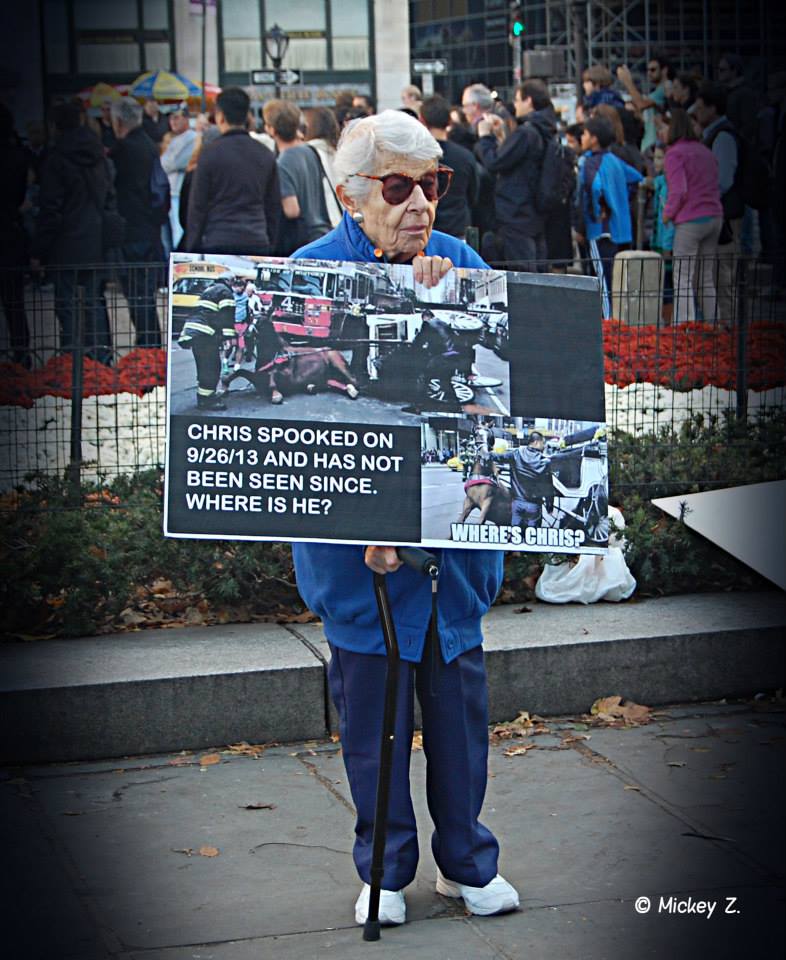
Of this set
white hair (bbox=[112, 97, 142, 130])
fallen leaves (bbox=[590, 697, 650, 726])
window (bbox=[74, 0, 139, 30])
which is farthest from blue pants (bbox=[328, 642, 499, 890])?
window (bbox=[74, 0, 139, 30])

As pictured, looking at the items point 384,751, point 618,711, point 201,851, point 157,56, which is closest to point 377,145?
point 384,751

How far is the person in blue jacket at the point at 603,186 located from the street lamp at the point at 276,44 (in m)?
18.7

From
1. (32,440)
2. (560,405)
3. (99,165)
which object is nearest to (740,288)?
(32,440)

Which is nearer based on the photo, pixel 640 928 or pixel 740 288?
pixel 640 928

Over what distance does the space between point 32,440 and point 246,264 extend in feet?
12.0

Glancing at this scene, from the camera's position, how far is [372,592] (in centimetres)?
362

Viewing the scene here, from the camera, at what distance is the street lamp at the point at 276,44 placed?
Result: 32.0 m

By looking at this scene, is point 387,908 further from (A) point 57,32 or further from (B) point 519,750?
(A) point 57,32

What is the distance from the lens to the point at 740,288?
7.46 m

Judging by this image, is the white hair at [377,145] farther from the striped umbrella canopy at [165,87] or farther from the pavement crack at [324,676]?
the striped umbrella canopy at [165,87]

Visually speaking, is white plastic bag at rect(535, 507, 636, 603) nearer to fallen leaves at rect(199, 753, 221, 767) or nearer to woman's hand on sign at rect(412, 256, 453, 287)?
fallen leaves at rect(199, 753, 221, 767)

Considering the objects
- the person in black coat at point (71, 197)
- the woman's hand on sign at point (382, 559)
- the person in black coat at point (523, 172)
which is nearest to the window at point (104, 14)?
the person in black coat at point (71, 197)

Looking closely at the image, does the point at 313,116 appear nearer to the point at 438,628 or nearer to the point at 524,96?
the point at 524,96

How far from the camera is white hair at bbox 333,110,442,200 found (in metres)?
3.55
